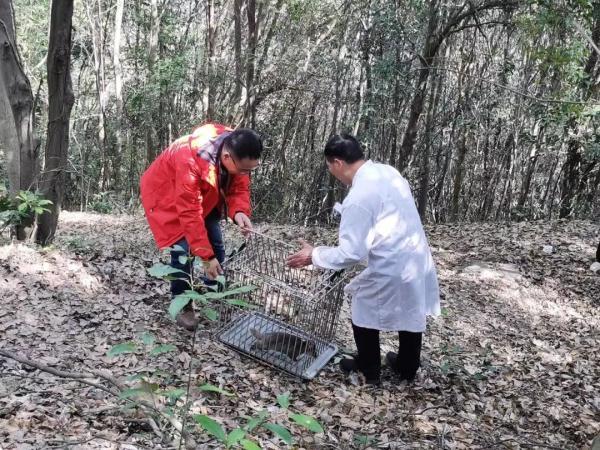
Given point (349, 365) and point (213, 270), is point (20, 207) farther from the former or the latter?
point (349, 365)

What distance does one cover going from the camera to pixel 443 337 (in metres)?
5.22

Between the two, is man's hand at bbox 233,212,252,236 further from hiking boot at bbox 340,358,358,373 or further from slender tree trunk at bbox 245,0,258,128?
slender tree trunk at bbox 245,0,258,128

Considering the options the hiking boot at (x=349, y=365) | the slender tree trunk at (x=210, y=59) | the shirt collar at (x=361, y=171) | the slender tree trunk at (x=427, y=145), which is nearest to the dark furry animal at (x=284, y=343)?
the hiking boot at (x=349, y=365)

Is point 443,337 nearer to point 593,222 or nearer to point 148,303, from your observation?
point 148,303

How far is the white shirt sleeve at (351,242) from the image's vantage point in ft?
11.3

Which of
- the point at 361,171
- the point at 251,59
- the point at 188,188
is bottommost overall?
the point at 188,188

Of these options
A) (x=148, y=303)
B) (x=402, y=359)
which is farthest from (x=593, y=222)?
(x=148, y=303)

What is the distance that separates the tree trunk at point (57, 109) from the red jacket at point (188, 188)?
1.80 metres

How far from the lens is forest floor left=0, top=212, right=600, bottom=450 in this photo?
3059 mm

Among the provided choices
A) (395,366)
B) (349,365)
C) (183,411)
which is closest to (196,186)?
(349,365)

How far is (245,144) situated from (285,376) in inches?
62.5

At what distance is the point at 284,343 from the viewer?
156 inches

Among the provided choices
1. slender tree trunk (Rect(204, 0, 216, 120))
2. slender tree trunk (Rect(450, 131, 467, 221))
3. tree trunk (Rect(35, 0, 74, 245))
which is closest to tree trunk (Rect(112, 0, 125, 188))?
slender tree trunk (Rect(204, 0, 216, 120))

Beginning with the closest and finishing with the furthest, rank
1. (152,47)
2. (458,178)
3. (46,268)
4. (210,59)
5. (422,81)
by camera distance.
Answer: (46,268) < (422,81) < (210,59) < (458,178) < (152,47)
